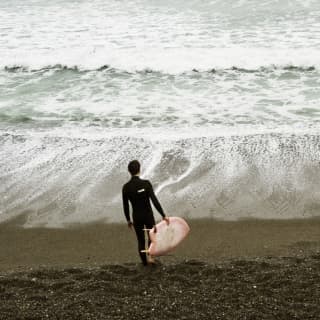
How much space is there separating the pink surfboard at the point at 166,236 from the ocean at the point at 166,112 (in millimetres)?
1528

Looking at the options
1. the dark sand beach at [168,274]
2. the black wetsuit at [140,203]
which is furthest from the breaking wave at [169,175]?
the black wetsuit at [140,203]

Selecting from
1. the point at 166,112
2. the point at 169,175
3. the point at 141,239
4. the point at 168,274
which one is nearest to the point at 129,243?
the point at 141,239

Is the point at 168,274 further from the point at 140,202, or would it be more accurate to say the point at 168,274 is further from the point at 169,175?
the point at 169,175

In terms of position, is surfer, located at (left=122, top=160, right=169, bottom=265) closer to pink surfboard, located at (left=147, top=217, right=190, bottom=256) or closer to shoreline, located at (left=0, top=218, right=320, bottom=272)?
pink surfboard, located at (left=147, top=217, right=190, bottom=256)

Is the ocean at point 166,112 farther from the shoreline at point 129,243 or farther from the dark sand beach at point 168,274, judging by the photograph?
the dark sand beach at point 168,274

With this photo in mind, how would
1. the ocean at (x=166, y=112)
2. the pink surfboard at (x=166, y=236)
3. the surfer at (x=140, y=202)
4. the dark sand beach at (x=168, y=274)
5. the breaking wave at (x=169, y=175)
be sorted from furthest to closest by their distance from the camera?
1. the ocean at (x=166, y=112)
2. the breaking wave at (x=169, y=175)
3. the pink surfboard at (x=166, y=236)
4. the surfer at (x=140, y=202)
5. the dark sand beach at (x=168, y=274)

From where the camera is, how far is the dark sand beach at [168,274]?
5480mm

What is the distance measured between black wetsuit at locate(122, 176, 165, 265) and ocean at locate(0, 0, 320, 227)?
5.53 feet

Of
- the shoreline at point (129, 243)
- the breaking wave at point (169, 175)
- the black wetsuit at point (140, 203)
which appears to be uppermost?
the black wetsuit at point (140, 203)

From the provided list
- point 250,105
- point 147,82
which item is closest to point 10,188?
point 250,105

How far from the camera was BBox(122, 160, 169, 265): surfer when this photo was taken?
6.44 metres

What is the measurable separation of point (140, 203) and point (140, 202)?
0.04ft

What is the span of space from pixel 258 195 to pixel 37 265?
377cm

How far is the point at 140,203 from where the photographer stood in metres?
6.51
